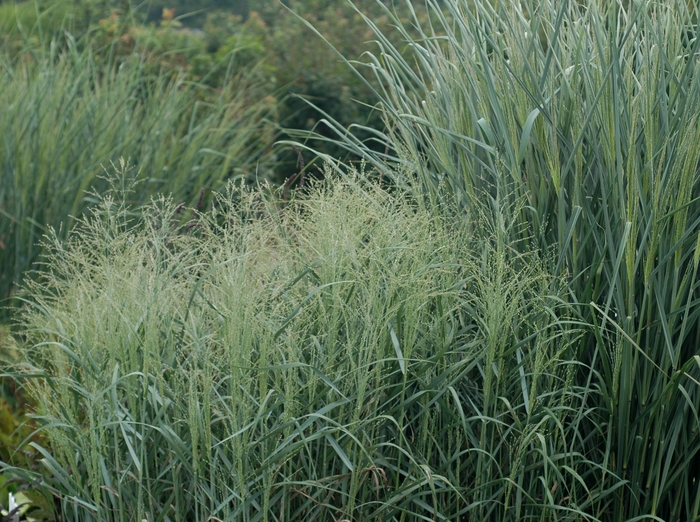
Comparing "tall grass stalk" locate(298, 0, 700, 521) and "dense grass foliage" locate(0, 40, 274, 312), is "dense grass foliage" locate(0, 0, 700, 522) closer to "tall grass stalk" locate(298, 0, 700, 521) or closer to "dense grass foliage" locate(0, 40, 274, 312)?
"tall grass stalk" locate(298, 0, 700, 521)

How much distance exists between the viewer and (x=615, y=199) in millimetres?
2336

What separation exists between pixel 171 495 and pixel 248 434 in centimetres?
27

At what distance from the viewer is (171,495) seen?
2.22 metres

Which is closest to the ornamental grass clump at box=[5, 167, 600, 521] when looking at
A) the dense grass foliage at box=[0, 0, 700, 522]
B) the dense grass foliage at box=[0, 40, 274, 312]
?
the dense grass foliage at box=[0, 0, 700, 522]

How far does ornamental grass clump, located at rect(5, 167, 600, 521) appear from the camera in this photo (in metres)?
2.14

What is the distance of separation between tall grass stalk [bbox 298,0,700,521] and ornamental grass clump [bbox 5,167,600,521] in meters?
0.09

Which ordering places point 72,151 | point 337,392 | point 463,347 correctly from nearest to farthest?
point 337,392
point 463,347
point 72,151

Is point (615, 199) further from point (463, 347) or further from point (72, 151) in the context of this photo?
point (72, 151)

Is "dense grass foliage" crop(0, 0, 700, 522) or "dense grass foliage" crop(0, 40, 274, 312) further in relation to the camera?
"dense grass foliage" crop(0, 40, 274, 312)

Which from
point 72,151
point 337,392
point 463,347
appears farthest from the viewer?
point 72,151

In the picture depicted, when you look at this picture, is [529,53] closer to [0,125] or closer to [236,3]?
[0,125]

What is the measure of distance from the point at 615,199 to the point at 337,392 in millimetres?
895

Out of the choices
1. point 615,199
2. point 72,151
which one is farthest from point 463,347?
point 72,151

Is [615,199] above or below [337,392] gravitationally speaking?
above
